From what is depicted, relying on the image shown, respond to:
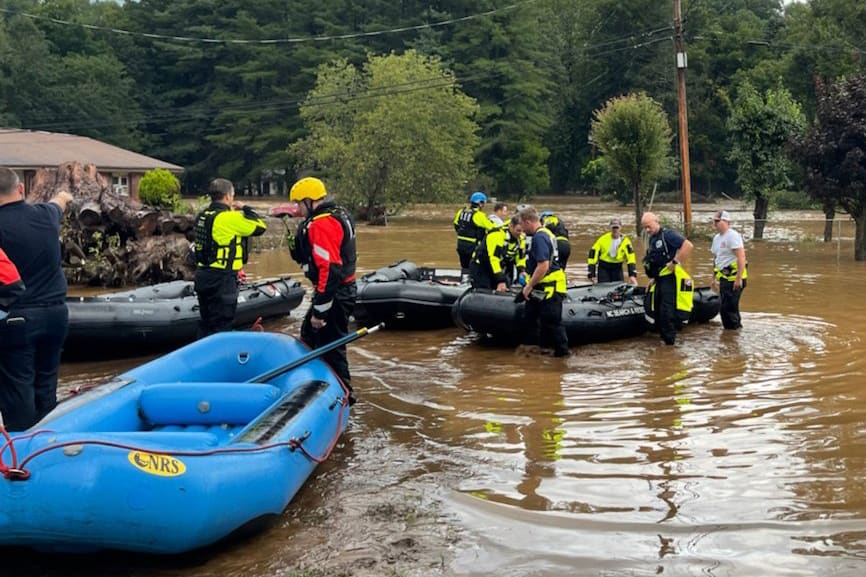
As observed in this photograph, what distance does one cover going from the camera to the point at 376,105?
124 ft

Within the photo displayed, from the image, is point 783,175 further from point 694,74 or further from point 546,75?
point 546,75

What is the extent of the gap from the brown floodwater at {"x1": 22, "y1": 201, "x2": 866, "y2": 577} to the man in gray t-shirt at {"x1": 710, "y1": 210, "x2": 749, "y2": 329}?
0.30 metres

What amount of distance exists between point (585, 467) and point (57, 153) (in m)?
33.9

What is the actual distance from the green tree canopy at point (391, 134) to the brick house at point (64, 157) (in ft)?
23.8

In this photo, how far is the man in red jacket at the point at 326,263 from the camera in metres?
6.42

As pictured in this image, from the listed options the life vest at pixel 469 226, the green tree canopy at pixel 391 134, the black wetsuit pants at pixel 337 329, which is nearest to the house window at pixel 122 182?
the green tree canopy at pixel 391 134

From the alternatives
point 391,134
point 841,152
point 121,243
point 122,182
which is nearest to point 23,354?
point 121,243

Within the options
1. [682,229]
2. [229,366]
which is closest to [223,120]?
[682,229]

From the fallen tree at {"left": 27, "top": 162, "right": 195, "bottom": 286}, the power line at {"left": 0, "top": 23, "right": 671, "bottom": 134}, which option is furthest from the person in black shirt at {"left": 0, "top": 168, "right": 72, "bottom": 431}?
the power line at {"left": 0, "top": 23, "right": 671, "bottom": 134}

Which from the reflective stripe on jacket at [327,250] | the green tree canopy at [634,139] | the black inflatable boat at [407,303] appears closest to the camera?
the reflective stripe on jacket at [327,250]

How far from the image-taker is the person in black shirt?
4.84 metres

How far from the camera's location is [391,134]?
35906 mm

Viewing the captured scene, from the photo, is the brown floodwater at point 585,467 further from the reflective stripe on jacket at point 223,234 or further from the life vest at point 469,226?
the life vest at point 469,226

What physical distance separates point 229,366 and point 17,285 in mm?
1928
